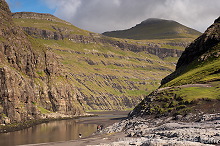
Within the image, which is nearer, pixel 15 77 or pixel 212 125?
pixel 212 125

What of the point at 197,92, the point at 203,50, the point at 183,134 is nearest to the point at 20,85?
the point at 203,50

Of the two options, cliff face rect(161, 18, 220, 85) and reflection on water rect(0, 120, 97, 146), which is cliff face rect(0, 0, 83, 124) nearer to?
reflection on water rect(0, 120, 97, 146)

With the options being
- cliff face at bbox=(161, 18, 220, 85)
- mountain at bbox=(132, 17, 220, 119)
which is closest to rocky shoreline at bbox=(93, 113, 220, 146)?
mountain at bbox=(132, 17, 220, 119)

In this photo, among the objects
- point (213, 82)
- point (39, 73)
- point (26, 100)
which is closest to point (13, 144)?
point (213, 82)

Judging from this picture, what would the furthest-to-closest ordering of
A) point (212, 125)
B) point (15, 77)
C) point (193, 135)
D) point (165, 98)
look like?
point (15, 77), point (165, 98), point (212, 125), point (193, 135)

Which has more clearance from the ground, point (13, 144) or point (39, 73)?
point (39, 73)

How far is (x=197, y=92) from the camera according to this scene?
240ft

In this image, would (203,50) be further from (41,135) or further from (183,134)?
(183,134)

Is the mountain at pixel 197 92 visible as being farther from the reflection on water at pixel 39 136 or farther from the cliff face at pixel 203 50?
the reflection on water at pixel 39 136

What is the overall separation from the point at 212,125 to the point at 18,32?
17824 centimetres

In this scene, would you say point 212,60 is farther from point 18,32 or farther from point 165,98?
point 18,32

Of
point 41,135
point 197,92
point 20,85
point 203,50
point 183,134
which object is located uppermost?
point 203,50

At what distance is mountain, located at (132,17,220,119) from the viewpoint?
6369cm

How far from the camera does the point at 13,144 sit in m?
72.5
